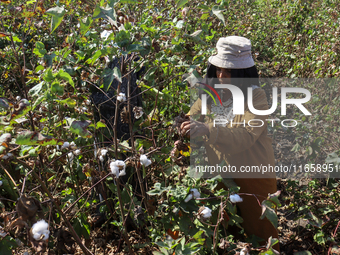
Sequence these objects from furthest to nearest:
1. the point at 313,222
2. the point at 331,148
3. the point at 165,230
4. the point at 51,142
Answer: the point at 331,148 → the point at 313,222 → the point at 165,230 → the point at 51,142

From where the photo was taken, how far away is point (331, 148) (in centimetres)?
333

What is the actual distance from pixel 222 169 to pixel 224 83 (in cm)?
56

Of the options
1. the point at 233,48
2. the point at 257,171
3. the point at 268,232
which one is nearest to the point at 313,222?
the point at 268,232

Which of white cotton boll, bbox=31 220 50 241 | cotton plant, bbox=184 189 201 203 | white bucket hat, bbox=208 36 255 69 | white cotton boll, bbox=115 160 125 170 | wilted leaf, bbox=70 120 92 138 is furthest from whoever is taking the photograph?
white bucket hat, bbox=208 36 255 69

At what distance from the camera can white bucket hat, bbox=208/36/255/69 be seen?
6.09 ft

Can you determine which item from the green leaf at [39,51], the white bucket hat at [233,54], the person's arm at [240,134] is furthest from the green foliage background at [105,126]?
the person's arm at [240,134]

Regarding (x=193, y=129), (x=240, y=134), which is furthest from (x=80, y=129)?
(x=240, y=134)

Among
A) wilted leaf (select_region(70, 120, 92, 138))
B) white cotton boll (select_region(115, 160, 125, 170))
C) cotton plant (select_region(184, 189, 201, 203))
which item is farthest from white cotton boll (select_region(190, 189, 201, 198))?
wilted leaf (select_region(70, 120, 92, 138))

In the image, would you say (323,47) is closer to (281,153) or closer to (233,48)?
(281,153)

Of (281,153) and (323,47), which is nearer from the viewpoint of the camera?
(281,153)

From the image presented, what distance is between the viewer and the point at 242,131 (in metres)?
1.80

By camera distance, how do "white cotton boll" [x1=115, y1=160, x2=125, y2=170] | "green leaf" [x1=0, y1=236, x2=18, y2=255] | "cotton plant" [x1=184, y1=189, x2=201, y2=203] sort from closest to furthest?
"green leaf" [x1=0, y1=236, x2=18, y2=255] → "white cotton boll" [x1=115, y1=160, x2=125, y2=170] → "cotton plant" [x1=184, y1=189, x2=201, y2=203]

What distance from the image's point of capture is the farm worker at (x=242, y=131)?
1787 mm

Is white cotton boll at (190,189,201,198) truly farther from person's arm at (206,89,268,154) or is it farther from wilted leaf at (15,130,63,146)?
wilted leaf at (15,130,63,146)
